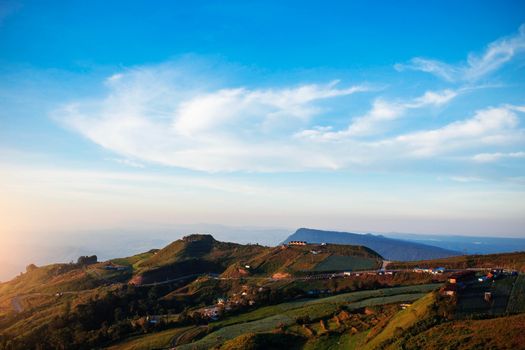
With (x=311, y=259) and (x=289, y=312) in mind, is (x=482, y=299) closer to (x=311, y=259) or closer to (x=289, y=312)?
(x=289, y=312)

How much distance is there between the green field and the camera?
100 metres

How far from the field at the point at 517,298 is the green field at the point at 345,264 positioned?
46660mm

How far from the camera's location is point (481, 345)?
3081 centimetres

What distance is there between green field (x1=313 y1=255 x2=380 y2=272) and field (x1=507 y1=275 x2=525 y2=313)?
1837 inches

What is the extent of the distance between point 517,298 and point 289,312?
102 ft

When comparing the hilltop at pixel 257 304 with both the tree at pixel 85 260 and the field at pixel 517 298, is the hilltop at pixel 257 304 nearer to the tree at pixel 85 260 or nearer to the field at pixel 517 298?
the field at pixel 517 298

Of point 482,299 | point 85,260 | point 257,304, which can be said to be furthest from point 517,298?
point 85,260

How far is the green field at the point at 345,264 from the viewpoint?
100 meters

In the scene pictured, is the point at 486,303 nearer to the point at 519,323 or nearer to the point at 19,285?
the point at 519,323

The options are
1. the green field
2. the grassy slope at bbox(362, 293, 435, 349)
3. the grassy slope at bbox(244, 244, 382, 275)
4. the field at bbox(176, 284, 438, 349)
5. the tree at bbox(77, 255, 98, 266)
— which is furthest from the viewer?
the tree at bbox(77, 255, 98, 266)

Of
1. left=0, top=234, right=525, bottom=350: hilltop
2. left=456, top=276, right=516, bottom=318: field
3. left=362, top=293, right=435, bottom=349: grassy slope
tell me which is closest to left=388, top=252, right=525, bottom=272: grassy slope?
left=0, top=234, right=525, bottom=350: hilltop

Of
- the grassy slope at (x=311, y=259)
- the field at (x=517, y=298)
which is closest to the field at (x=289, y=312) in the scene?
the field at (x=517, y=298)

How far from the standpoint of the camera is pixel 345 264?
106 metres

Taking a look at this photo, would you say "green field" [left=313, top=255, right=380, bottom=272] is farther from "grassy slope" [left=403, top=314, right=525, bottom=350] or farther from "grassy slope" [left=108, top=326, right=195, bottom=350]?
"grassy slope" [left=403, top=314, right=525, bottom=350]
